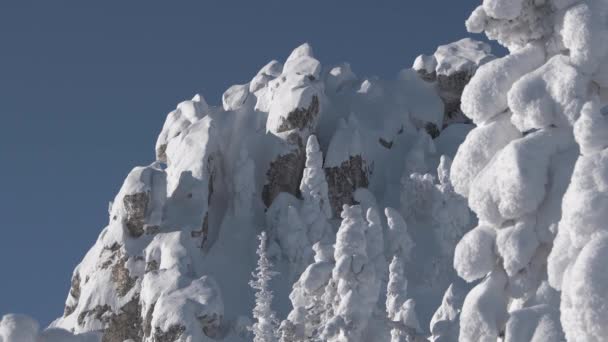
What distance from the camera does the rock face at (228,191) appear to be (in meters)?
54.7

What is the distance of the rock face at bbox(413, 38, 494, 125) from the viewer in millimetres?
78875

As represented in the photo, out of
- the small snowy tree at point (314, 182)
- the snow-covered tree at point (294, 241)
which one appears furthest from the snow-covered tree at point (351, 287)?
the small snowy tree at point (314, 182)

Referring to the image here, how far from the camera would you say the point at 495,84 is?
10680mm

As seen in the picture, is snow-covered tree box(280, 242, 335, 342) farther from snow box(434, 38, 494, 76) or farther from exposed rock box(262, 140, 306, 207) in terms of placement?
snow box(434, 38, 494, 76)

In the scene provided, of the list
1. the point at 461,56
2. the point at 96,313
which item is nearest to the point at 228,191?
the point at 96,313

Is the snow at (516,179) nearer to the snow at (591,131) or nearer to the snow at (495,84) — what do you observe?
the snow at (495,84)

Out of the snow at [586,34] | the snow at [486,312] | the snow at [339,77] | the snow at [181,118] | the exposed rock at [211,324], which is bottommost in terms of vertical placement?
the snow at [486,312]

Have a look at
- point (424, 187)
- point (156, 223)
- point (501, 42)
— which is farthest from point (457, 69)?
point (501, 42)

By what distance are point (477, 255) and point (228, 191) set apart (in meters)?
56.7

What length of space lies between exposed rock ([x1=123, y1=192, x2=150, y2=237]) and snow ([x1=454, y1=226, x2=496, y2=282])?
51.7m

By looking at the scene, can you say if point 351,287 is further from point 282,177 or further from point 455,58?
point 455,58

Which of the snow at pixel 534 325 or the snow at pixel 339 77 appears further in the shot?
the snow at pixel 339 77

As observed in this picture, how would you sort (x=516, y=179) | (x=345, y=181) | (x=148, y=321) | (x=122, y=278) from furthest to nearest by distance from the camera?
(x=345, y=181), (x=122, y=278), (x=148, y=321), (x=516, y=179)

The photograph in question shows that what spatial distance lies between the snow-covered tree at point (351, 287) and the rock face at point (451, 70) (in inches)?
2172
